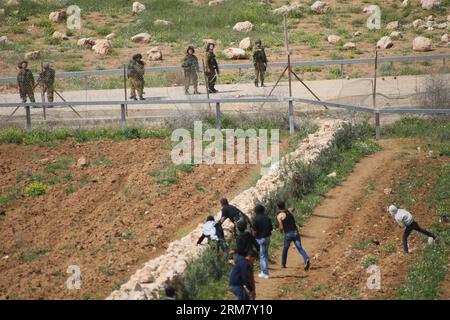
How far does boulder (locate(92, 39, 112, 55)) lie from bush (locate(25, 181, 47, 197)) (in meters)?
18.5

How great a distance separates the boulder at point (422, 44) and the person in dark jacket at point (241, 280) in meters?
25.7

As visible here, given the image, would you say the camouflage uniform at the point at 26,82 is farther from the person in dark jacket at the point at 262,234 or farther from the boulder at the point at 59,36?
the person in dark jacket at the point at 262,234

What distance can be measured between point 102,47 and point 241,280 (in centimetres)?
2812

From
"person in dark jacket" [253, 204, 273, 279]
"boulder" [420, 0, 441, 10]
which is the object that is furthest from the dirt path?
"boulder" [420, 0, 441, 10]

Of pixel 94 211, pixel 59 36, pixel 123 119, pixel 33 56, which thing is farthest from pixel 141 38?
pixel 94 211

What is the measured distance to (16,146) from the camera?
2727 centimetres

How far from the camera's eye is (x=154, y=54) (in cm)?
4081

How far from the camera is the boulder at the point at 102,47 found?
42000 millimetres

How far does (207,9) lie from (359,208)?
2835cm

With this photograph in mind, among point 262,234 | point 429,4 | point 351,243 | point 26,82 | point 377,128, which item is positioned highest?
point 429,4

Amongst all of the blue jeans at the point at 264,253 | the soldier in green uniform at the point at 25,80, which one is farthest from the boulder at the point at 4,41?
the blue jeans at the point at 264,253

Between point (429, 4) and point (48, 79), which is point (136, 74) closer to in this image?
point (48, 79)

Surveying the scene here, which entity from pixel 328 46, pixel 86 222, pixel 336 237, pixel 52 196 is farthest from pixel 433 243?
pixel 328 46

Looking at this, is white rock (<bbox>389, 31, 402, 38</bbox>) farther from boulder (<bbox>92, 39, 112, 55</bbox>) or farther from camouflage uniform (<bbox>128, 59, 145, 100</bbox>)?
camouflage uniform (<bbox>128, 59, 145, 100</bbox>)
